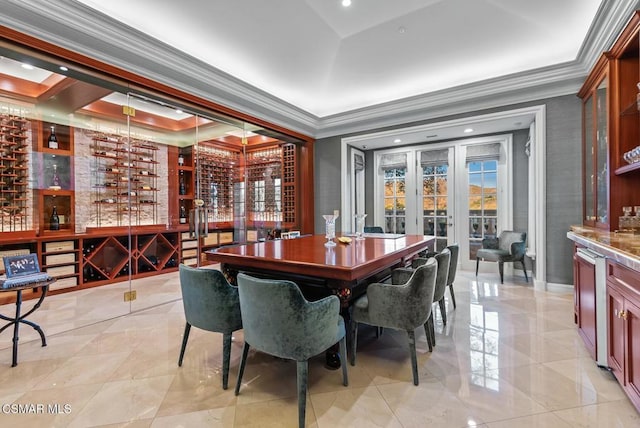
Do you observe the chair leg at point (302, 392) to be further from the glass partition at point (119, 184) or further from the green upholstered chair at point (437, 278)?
the glass partition at point (119, 184)

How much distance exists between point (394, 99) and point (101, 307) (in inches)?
197

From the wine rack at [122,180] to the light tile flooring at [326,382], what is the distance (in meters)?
2.48

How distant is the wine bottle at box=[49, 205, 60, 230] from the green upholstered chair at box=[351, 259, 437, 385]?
475cm

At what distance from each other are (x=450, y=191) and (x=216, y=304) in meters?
4.90

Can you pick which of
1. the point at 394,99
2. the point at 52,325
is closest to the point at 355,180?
the point at 394,99

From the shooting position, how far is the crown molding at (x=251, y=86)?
2.36 metres

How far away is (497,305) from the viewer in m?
3.32

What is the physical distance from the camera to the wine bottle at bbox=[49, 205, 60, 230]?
4223 mm

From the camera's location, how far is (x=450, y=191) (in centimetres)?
548

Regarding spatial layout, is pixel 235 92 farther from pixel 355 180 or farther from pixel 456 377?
pixel 456 377

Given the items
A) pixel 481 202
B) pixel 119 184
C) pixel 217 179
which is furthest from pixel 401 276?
pixel 119 184

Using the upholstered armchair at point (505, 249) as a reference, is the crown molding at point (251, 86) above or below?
above

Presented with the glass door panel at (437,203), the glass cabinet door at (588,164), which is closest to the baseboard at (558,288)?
the glass cabinet door at (588,164)

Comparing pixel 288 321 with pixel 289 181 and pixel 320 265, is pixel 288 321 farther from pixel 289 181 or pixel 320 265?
pixel 289 181
